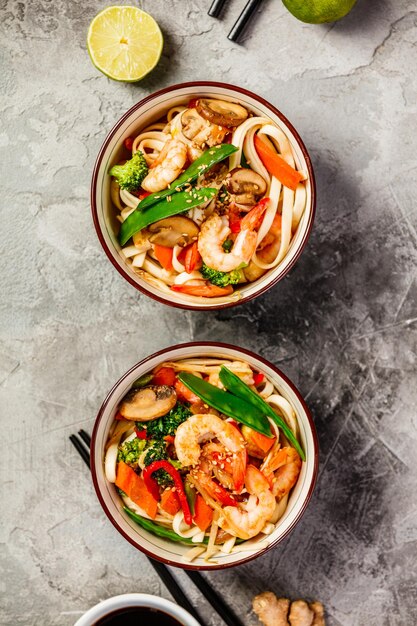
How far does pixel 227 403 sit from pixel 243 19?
1678 mm

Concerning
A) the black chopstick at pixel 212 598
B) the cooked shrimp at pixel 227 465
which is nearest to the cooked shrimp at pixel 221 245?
the cooked shrimp at pixel 227 465

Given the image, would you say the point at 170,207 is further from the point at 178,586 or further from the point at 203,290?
the point at 178,586

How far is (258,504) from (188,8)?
2166mm

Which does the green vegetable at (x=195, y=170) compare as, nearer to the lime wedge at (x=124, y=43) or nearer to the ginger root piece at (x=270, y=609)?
the lime wedge at (x=124, y=43)

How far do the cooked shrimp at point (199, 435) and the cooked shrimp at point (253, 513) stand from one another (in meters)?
0.17

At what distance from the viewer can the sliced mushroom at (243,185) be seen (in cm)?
253

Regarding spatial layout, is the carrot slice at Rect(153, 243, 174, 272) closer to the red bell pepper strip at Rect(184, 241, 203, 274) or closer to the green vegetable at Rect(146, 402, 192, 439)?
the red bell pepper strip at Rect(184, 241, 203, 274)

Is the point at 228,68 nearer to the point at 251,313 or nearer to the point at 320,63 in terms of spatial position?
the point at 320,63

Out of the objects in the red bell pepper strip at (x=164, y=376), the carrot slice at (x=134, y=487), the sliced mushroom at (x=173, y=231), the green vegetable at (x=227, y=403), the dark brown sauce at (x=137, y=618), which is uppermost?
the sliced mushroom at (x=173, y=231)

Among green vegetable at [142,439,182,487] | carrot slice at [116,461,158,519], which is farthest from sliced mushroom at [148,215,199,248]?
carrot slice at [116,461,158,519]

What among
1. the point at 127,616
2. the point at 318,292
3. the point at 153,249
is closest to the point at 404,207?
the point at 318,292

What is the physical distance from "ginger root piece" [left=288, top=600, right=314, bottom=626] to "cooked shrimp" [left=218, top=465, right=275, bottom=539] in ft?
2.08

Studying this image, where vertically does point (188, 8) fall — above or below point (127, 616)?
above

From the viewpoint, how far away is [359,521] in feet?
9.80
